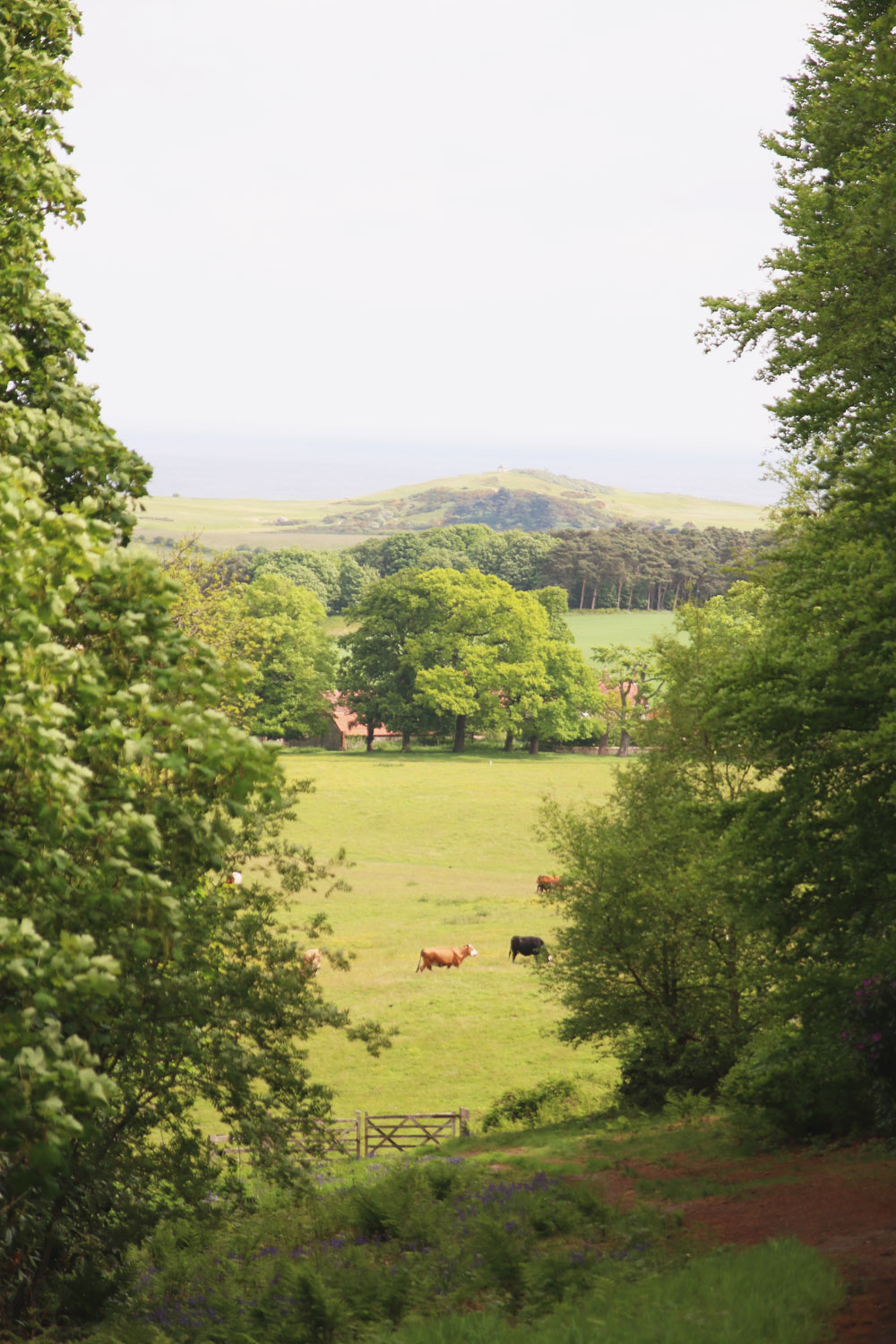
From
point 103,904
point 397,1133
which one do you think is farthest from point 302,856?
point 397,1133

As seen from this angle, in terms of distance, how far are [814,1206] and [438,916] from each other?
3273cm

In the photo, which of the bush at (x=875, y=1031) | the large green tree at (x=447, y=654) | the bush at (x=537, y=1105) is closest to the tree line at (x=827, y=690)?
the bush at (x=875, y=1031)

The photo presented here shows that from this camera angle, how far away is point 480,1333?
32.5 feet

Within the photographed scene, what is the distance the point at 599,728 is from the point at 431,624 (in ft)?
57.7

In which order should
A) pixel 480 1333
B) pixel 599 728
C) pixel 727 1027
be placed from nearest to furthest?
Answer: pixel 480 1333 < pixel 727 1027 < pixel 599 728

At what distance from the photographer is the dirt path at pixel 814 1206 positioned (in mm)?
10102

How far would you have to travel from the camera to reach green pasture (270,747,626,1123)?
96.7 ft

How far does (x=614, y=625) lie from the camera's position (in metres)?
148

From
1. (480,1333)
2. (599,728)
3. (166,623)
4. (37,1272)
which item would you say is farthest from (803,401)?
(599,728)

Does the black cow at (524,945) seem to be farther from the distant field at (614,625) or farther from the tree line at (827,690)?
the distant field at (614,625)

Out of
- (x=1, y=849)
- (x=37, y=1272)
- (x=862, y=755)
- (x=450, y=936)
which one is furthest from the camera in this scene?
(x=450, y=936)

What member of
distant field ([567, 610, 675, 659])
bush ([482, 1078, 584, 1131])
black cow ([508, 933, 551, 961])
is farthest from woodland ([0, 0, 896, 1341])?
distant field ([567, 610, 675, 659])

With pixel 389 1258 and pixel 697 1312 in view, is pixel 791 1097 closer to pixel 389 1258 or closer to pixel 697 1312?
pixel 389 1258

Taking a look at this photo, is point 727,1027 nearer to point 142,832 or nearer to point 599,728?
point 142,832
